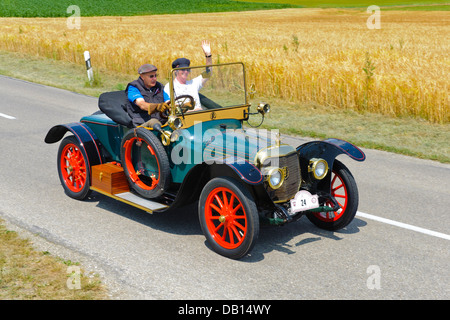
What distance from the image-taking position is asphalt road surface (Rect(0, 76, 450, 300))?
16.2 feet

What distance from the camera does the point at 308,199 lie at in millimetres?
5684

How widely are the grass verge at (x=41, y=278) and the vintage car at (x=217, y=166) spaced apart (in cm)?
121

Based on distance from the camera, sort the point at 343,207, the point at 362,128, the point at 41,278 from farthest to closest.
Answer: the point at 362,128 → the point at 343,207 → the point at 41,278

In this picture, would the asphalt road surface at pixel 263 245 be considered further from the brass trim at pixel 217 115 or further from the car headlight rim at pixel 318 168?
the brass trim at pixel 217 115

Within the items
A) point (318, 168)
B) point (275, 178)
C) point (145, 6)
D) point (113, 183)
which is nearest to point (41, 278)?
point (113, 183)

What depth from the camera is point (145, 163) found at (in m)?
6.51

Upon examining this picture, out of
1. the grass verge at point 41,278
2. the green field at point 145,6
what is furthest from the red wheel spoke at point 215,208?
the green field at point 145,6

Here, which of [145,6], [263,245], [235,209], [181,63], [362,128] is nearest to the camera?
[235,209]

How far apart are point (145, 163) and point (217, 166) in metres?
1.16

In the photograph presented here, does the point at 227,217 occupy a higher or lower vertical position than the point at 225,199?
lower

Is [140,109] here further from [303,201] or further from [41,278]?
[41,278]

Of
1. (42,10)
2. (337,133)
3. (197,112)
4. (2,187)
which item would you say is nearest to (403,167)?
(337,133)

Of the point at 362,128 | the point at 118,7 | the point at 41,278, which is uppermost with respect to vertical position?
the point at 118,7

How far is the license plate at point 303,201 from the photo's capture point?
5.62 metres
